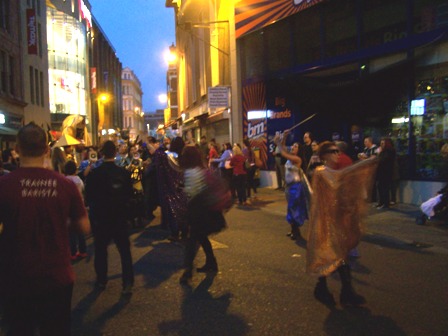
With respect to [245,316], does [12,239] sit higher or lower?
higher

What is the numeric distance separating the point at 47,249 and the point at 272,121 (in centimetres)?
1506

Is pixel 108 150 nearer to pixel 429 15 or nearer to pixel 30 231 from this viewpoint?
pixel 30 231

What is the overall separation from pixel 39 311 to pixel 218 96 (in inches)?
653

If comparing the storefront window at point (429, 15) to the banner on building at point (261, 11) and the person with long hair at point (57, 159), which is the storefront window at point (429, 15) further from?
the person with long hair at point (57, 159)

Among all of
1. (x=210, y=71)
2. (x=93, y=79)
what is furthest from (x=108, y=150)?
(x=93, y=79)

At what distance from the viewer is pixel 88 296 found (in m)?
5.45

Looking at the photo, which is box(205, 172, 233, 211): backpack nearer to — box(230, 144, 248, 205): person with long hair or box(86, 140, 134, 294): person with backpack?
box(86, 140, 134, 294): person with backpack

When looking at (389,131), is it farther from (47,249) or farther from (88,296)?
(47,249)

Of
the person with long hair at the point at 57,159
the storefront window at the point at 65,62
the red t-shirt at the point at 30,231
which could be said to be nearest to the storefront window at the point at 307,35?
the person with long hair at the point at 57,159

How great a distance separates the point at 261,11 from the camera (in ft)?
57.0

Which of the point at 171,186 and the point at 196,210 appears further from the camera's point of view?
the point at 171,186

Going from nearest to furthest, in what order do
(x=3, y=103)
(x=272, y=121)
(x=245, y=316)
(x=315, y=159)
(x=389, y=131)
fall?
(x=245, y=316) → (x=315, y=159) → (x=389, y=131) → (x=272, y=121) → (x=3, y=103)

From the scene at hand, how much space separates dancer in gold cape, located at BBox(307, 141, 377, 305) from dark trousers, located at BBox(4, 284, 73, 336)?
9.38 ft

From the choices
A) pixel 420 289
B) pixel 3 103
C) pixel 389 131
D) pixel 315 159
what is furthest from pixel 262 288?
pixel 3 103
